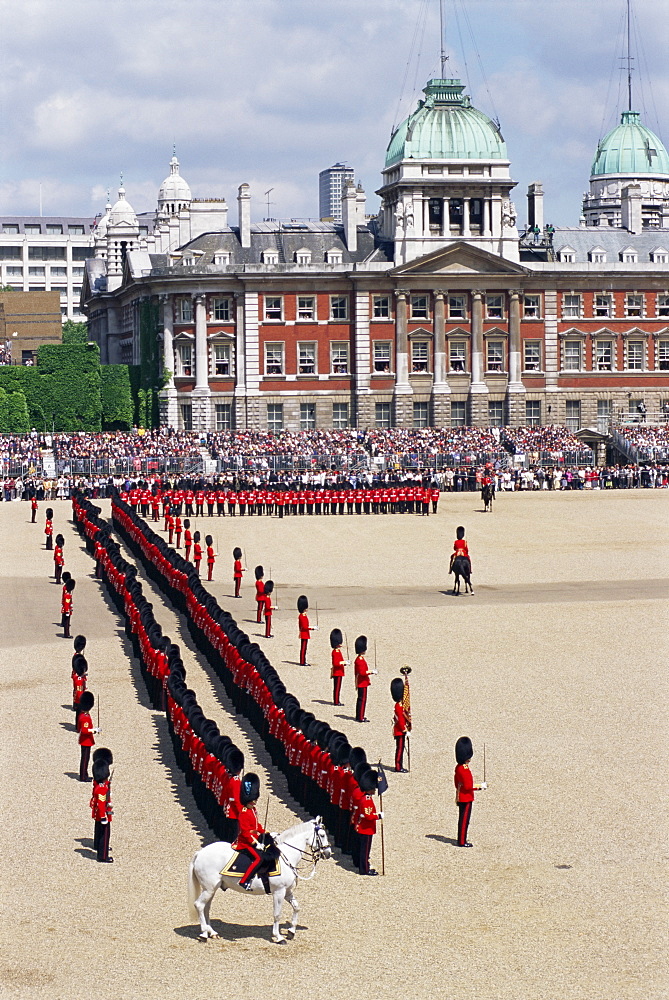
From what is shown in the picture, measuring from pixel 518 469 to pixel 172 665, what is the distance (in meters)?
49.9

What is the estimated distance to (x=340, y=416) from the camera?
84438 mm

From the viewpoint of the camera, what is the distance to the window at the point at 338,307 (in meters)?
84.2

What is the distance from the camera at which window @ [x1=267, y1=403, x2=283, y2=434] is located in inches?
3295

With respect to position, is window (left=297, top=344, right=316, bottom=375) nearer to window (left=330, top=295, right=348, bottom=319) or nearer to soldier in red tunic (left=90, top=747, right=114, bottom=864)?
window (left=330, top=295, right=348, bottom=319)

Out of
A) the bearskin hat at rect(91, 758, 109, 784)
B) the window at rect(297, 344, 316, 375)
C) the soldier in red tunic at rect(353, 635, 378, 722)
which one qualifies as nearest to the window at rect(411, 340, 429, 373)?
the window at rect(297, 344, 316, 375)

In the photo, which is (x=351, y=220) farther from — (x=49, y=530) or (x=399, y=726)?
(x=399, y=726)

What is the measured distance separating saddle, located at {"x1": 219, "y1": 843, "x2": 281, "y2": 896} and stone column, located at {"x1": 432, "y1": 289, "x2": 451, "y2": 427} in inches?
2733

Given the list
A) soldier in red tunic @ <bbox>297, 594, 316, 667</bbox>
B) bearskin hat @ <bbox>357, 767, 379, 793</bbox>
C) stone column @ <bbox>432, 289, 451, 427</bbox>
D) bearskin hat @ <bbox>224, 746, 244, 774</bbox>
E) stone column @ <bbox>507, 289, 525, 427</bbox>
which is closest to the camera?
bearskin hat @ <bbox>357, 767, 379, 793</bbox>

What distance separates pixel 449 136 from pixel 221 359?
17170mm

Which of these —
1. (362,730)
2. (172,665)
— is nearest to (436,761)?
(362,730)

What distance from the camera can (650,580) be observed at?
130 feet

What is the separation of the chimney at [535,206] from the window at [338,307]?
1466 cm

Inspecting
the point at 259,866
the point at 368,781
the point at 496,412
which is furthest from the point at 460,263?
the point at 259,866

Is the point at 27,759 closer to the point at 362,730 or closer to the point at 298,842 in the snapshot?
the point at 362,730
